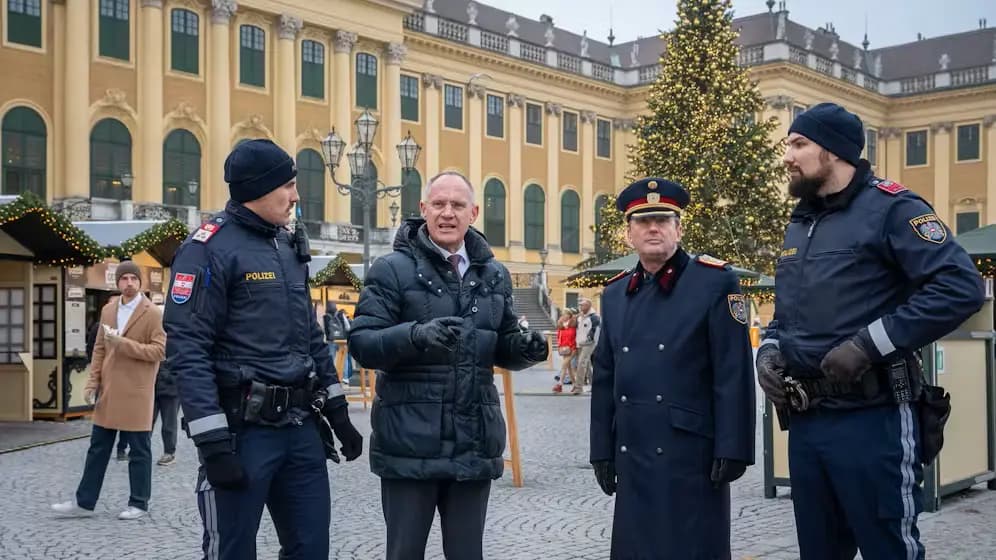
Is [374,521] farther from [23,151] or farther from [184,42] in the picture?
[184,42]

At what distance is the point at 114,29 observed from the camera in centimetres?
3747

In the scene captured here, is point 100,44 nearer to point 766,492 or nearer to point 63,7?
point 63,7

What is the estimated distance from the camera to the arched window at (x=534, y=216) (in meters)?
54.2

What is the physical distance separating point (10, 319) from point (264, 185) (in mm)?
A: 12581

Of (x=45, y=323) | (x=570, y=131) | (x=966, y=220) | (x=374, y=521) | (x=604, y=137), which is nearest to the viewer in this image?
(x=374, y=521)

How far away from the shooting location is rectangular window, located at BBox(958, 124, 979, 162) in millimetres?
60791

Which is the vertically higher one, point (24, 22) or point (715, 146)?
point (24, 22)

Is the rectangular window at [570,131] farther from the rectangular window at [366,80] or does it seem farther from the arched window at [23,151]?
the arched window at [23,151]

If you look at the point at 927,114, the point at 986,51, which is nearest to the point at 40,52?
the point at 927,114

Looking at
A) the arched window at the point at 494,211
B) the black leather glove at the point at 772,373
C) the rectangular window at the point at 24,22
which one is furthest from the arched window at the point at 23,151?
the black leather glove at the point at 772,373

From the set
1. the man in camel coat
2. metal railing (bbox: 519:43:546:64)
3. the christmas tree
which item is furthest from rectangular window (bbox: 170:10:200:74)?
the man in camel coat

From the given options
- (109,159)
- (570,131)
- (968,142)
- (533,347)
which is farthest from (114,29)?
(968,142)

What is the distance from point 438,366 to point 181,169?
122ft

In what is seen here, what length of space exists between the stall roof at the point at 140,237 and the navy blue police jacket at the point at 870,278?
1337cm
